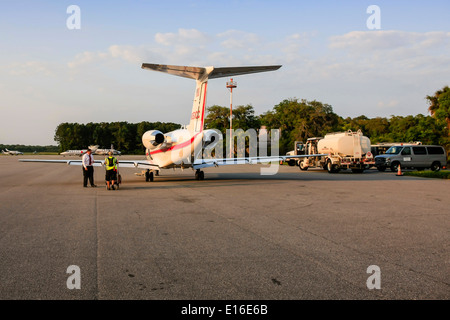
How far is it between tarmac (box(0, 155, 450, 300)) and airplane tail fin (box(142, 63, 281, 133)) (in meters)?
7.66

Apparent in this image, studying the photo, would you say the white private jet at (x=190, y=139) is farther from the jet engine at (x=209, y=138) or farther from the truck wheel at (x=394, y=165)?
the truck wheel at (x=394, y=165)

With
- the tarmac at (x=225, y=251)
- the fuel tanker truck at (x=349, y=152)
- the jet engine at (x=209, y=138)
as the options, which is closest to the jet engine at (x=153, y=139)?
the jet engine at (x=209, y=138)

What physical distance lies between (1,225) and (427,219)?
9980 millimetres

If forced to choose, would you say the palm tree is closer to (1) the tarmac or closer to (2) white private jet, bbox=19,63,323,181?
(2) white private jet, bbox=19,63,323,181

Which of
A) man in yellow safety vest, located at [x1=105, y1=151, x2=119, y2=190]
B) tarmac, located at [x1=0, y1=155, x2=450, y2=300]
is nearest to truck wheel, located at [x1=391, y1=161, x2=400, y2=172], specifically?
tarmac, located at [x1=0, y1=155, x2=450, y2=300]

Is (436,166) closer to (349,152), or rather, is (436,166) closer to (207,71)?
(349,152)

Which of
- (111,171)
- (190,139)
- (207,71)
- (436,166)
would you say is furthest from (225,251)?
(436,166)

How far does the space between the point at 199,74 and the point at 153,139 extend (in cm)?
410

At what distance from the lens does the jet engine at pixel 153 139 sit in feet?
63.6

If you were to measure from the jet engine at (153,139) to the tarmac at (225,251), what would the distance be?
305 inches

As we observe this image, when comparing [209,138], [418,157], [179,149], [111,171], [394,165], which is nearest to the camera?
[111,171]

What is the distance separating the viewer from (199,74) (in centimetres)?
1856

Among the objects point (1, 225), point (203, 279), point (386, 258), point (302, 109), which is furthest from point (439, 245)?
point (302, 109)

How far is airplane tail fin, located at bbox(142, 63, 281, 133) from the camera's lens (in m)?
17.6
